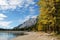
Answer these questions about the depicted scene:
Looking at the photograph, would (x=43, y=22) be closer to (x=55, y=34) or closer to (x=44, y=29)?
(x=44, y=29)

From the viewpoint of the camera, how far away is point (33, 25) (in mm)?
23344

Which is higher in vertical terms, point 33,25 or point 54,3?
point 54,3

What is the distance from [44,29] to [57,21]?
1898 millimetres

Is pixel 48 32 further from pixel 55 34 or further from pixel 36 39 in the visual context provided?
pixel 36 39

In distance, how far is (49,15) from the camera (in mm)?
24625

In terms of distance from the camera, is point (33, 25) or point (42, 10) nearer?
point (33, 25)

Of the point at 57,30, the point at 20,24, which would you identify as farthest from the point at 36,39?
the point at 57,30

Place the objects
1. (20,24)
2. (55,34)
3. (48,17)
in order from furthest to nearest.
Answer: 1. (48,17)
2. (55,34)
3. (20,24)

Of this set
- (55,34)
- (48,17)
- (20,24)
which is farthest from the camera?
(48,17)

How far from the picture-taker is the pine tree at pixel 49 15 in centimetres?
2400

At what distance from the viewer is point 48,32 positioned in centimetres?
2450

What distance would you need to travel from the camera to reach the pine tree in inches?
945

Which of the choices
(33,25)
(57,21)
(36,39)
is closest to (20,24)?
(36,39)

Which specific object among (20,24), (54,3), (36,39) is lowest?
(36,39)
